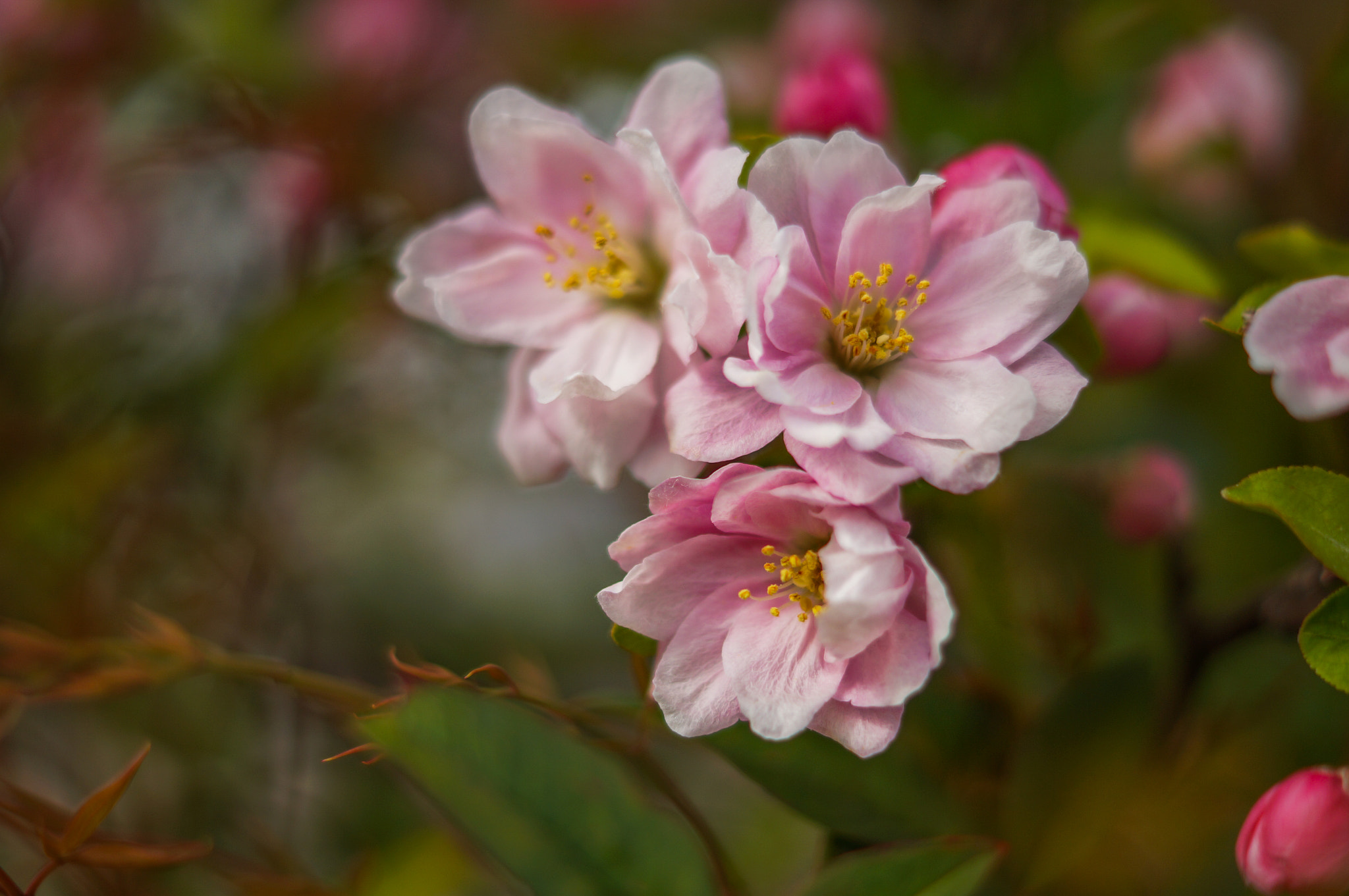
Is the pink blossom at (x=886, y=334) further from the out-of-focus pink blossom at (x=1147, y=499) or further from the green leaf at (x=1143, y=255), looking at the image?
the out-of-focus pink blossom at (x=1147, y=499)

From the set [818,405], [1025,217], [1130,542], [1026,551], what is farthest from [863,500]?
[1026,551]

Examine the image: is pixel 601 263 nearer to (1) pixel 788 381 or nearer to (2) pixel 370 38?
(1) pixel 788 381

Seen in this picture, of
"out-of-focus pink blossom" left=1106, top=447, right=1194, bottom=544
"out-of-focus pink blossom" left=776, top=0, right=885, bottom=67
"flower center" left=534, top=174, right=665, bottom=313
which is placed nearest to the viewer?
"flower center" left=534, top=174, right=665, bottom=313

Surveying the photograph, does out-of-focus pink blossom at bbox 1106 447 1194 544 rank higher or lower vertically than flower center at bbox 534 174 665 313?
lower

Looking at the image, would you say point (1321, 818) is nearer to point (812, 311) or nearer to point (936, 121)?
point (812, 311)

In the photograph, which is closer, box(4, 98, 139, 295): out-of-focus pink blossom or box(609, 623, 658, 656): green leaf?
box(609, 623, 658, 656): green leaf

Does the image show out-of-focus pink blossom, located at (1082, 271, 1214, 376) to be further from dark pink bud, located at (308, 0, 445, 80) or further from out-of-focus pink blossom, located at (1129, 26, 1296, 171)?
dark pink bud, located at (308, 0, 445, 80)

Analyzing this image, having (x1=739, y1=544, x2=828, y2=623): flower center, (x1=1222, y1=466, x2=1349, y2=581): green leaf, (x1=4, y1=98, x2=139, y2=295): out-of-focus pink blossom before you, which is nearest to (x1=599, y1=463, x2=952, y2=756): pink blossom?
(x1=739, y1=544, x2=828, y2=623): flower center

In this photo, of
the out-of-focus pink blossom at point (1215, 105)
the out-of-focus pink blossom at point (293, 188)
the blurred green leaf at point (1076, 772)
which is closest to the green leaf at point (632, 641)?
the blurred green leaf at point (1076, 772)
